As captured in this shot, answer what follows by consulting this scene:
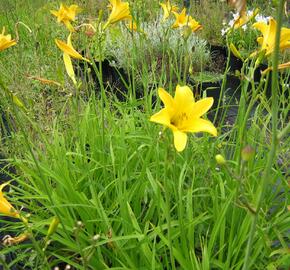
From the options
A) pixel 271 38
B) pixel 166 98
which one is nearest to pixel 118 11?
pixel 271 38

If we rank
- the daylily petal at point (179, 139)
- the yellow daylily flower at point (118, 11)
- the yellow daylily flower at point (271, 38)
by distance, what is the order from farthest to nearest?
1. the yellow daylily flower at point (118, 11)
2. the yellow daylily flower at point (271, 38)
3. the daylily petal at point (179, 139)

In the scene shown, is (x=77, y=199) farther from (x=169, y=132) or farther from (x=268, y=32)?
(x=268, y=32)

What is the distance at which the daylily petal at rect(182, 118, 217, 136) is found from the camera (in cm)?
113

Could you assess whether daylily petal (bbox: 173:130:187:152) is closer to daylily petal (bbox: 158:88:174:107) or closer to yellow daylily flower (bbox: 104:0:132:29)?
daylily petal (bbox: 158:88:174:107)

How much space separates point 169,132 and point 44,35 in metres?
3.65

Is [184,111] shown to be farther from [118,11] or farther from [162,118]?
[118,11]

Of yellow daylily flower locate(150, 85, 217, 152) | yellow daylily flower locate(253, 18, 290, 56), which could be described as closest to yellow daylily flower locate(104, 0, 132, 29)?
yellow daylily flower locate(253, 18, 290, 56)

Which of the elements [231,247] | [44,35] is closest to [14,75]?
[44,35]

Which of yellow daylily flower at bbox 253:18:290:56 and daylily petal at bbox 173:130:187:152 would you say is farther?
yellow daylily flower at bbox 253:18:290:56

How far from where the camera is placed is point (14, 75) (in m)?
3.74

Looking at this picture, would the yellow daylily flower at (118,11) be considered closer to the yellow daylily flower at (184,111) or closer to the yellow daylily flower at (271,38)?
the yellow daylily flower at (271,38)

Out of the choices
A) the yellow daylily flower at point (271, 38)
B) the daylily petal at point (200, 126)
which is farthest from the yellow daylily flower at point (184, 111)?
the yellow daylily flower at point (271, 38)

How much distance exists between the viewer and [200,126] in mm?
1155

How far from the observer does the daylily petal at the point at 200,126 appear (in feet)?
3.69
